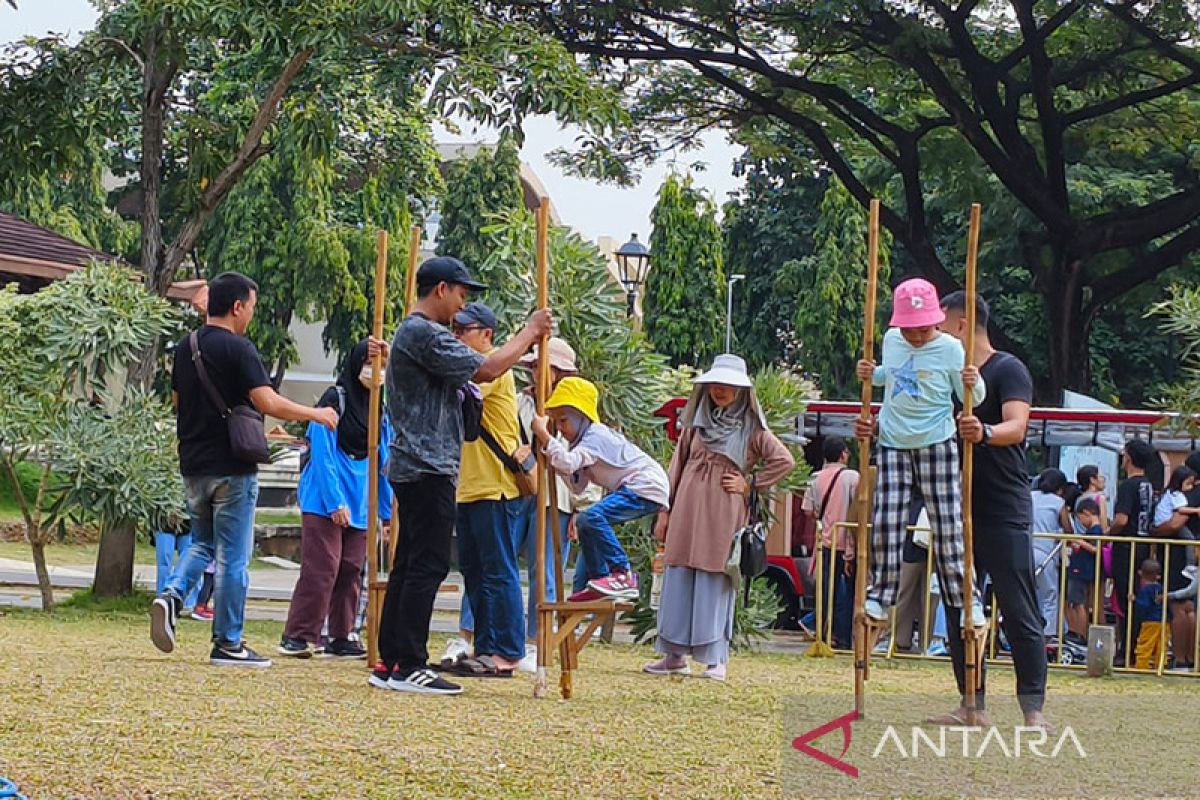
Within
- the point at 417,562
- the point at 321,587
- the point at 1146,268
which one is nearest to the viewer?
the point at 417,562

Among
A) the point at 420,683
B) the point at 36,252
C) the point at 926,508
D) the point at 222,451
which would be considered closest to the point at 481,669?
the point at 420,683

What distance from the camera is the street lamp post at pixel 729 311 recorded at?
46.3m

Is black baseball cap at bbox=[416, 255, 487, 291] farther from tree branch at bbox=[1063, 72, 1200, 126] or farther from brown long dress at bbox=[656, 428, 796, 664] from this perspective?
tree branch at bbox=[1063, 72, 1200, 126]

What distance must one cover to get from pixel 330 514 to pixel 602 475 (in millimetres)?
1528

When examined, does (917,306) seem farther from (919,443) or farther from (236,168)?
(236,168)

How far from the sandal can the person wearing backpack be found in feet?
16.5

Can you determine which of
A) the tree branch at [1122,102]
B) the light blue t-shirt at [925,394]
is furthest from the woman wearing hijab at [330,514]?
the tree branch at [1122,102]

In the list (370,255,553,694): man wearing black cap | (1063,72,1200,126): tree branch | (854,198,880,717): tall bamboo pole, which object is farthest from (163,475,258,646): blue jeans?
(1063,72,1200,126): tree branch

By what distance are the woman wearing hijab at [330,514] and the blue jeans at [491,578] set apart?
3.65ft

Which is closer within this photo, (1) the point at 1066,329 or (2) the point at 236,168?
Answer: (2) the point at 236,168

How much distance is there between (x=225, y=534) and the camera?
9070 mm

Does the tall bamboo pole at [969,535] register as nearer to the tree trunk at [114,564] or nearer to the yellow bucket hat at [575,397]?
the yellow bucket hat at [575,397]

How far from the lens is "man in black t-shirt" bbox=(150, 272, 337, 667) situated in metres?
9.05

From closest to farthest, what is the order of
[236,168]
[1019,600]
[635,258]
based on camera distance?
[1019,600] < [236,168] < [635,258]
